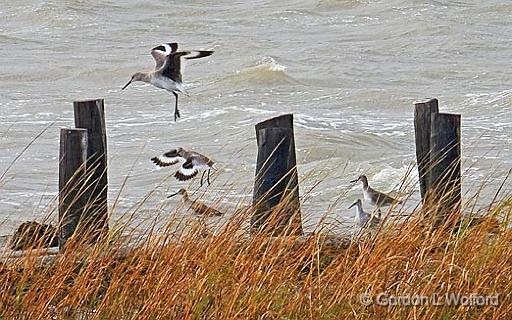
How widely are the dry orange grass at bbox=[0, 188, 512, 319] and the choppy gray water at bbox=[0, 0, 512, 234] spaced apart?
12.2ft

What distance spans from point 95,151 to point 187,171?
3.65 feet

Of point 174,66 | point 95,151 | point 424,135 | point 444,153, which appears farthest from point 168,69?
point 444,153

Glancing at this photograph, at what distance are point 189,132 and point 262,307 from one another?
13.6m

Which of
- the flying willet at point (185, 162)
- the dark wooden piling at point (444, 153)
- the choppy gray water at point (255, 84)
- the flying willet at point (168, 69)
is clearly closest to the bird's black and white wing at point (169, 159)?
the flying willet at point (185, 162)

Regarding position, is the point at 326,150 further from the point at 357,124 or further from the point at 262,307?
the point at 262,307

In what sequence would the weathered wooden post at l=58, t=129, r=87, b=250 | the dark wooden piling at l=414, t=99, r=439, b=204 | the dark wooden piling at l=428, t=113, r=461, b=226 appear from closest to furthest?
the weathered wooden post at l=58, t=129, r=87, b=250 → the dark wooden piling at l=428, t=113, r=461, b=226 → the dark wooden piling at l=414, t=99, r=439, b=204

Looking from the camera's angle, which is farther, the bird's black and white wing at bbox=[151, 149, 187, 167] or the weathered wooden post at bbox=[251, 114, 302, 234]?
the bird's black and white wing at bbox=[151, 149, 187, 167]

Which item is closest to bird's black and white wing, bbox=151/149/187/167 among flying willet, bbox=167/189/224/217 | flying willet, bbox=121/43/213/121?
flying willet, bbox=167/189/224/217

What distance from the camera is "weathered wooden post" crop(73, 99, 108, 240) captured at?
667 cm

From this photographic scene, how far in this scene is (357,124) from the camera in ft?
63.2

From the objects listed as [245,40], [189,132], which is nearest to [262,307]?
[189,132]

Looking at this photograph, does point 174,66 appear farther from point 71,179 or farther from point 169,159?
point 71,179

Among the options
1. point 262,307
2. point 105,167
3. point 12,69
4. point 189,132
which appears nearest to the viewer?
point 262,307

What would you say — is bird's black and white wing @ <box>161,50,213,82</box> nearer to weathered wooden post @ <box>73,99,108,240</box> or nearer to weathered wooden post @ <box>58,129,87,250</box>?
weathered wooden post @ <box>73,99,108,240</box>
